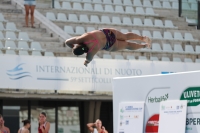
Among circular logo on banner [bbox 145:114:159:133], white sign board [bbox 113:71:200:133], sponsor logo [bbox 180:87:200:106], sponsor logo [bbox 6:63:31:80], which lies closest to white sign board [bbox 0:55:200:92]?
sponsor logo [bbox 6:63:31:80]

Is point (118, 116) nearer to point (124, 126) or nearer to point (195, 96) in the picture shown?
point (124, 126)

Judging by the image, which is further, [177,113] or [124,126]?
[124,126]

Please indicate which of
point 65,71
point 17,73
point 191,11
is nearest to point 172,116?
point 17,73

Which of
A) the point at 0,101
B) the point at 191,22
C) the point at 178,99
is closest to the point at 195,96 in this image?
the point at 178,99

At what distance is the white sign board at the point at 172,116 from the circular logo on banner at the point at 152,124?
0.38 feet

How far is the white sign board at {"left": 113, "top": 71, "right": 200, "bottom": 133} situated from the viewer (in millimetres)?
6141

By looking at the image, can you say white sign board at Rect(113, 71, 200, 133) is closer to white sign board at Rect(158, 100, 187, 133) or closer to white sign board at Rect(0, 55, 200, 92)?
→ white sign board at Rect(158, 100, 187, 133)

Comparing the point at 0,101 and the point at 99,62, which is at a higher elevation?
the point at 99,62

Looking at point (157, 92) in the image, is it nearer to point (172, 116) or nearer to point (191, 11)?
point (172, 116)

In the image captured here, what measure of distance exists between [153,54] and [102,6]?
3.94 m

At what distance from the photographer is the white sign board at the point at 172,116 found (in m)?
6.29

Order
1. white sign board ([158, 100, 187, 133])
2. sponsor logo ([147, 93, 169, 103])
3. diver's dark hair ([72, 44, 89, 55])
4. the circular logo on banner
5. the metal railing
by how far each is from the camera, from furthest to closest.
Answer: the metal railing → diver's dark hair ([72, 44, 89, 55]) → the circular logo on banner → sponsor logo ([147, 93, 169, 103]) → white sign board ([158, 100, 187, 133])

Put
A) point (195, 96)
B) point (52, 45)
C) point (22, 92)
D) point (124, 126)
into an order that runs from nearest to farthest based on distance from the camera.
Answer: point (195, 96)
point (124, 126)
point (22, 92)
point (52, 45)

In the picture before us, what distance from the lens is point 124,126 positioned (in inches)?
274
